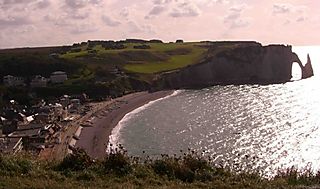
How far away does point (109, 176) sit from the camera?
888 cm

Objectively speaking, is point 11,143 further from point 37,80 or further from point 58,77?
point 58,77

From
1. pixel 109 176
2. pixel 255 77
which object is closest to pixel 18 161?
pixel 109 176

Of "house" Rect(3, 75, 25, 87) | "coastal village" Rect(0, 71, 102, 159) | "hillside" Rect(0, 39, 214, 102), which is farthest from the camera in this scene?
"house" Rect(3, 75, 25, 87)

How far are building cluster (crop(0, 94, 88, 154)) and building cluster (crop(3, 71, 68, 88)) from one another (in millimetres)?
12175

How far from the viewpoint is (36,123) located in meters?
57.5

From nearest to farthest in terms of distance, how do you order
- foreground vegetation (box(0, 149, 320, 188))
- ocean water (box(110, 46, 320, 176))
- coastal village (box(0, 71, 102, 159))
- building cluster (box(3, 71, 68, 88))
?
foreground vegetation (box(0, 149, 320, 188))
ocean water (box(110, 46, 320, 176))
coastal village (box(0, 71, 102, 159))
building cluster (box(3, 71, 68, 88))

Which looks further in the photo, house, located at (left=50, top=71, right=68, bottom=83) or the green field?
the green field

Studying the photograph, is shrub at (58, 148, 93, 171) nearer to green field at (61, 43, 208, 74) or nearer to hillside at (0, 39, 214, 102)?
hillside at (0, 39, 214, 102)

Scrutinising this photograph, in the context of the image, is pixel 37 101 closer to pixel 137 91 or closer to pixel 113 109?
pixel 113 109

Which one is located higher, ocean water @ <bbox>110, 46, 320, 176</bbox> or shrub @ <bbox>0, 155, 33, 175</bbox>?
shrub @ <bbox>0, 155, 33, 175</bbox>

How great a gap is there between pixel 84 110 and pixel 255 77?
2266 inches

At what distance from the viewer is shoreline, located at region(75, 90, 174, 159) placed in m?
43.9

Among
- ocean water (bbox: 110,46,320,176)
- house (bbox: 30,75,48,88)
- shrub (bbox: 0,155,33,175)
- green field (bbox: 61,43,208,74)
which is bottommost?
ocean water (bbox: 110,46,320,176)

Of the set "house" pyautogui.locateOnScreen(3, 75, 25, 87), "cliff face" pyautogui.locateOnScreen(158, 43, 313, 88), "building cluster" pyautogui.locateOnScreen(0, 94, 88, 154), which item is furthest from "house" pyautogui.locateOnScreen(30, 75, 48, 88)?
"cliff face" pyautogui.locateOnScreen(158, 43, 313, 88)
